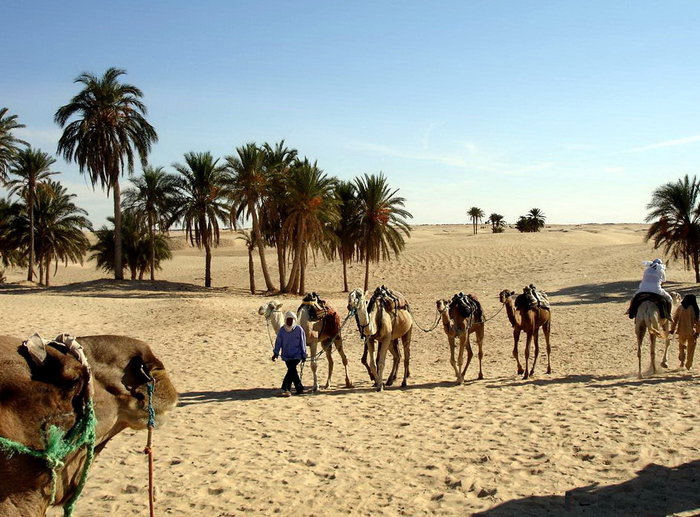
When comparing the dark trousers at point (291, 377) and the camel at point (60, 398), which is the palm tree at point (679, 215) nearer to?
the dark trousers at point (291, 377)

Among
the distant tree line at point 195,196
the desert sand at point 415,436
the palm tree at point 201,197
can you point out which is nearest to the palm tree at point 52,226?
the distant tree line at point 195,196

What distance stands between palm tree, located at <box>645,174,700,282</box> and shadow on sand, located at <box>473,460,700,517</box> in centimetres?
2685

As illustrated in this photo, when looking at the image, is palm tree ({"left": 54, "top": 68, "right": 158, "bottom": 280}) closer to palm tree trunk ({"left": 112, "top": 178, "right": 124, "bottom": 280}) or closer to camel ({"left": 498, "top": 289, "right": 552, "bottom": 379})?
palm tree trunk ({"left": 112, "top": 178, "right": 124, "bottom": 280})

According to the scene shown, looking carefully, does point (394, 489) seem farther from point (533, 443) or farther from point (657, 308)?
point (657, 308)

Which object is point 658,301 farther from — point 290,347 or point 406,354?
point 290,347

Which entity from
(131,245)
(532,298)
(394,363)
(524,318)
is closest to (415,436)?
(394,363)

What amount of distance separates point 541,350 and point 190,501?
12.5 meters

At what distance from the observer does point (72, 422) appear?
2338mm

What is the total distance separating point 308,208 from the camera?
31.2 m

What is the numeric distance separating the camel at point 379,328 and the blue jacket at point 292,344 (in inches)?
43.2

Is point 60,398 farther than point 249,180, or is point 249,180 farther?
point 249,180

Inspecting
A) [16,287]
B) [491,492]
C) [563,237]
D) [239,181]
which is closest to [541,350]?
[491,492]

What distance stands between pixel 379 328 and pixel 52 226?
34.5m

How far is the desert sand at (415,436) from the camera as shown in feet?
20.9
